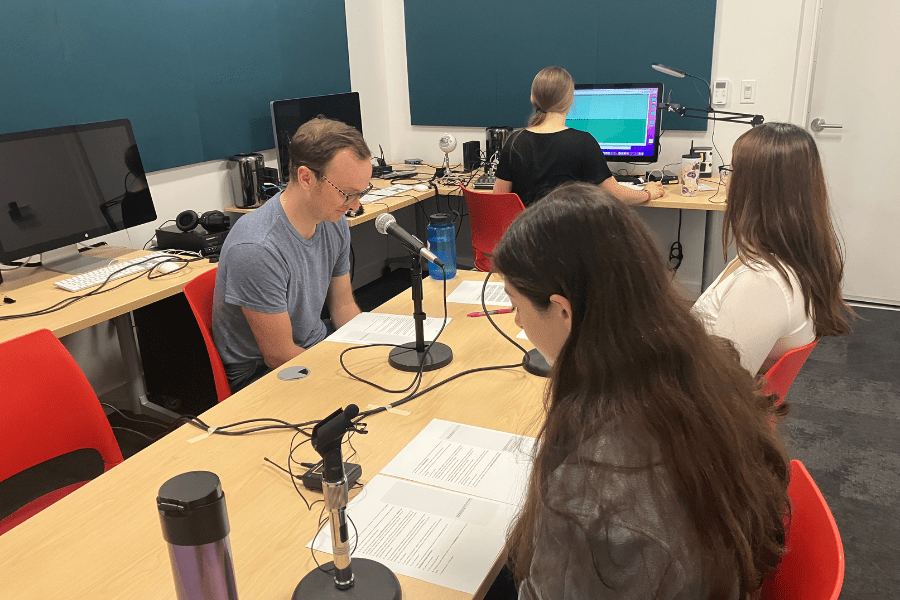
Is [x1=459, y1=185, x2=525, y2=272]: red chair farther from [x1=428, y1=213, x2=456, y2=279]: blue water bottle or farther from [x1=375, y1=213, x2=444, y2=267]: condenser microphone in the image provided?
[x1=375, y1=213, x2=444, y2=267]: condenser microphone

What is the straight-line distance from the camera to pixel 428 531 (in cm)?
108

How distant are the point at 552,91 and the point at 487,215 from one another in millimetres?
648

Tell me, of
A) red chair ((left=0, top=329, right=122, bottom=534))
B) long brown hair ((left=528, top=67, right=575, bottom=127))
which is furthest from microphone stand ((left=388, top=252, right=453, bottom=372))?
long brown hair ((left=528, top=67, right=575, bottom=127))

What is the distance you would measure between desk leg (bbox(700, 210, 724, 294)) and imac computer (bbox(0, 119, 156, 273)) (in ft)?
9.43

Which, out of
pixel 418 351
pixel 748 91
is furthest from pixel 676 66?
pixel 418 351

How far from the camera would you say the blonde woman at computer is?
10.4 ft

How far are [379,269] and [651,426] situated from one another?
4.18m

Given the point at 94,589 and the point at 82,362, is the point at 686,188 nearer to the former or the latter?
the point at 82,362

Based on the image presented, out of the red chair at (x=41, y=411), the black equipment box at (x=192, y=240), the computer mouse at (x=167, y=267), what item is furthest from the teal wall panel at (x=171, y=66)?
the red chair at (x=41, y=411)

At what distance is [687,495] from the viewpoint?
2.61 feet

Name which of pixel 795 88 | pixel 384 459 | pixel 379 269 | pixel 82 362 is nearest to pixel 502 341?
pixel 384 459

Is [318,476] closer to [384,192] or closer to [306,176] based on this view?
[306,176]

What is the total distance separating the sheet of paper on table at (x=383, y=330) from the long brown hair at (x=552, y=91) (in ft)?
5.45

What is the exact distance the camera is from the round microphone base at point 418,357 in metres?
1.64
